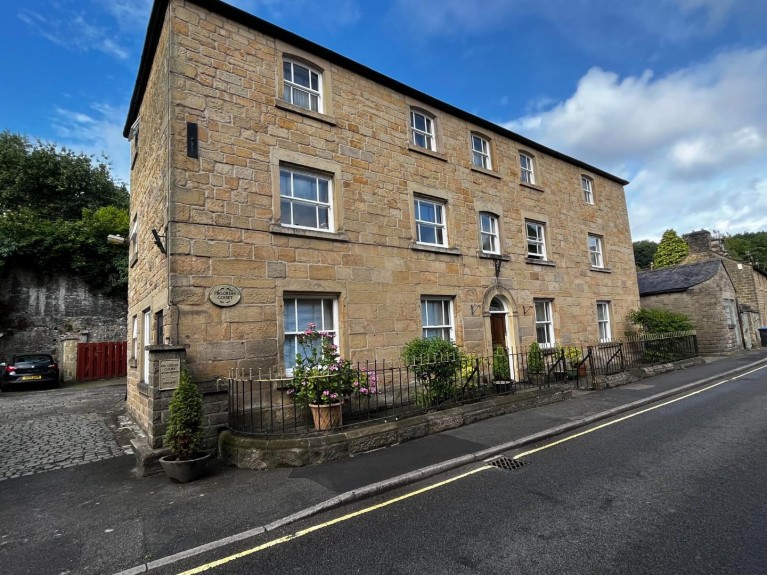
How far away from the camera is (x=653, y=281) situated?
2391 centimetres

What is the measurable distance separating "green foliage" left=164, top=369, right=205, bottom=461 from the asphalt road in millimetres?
2343

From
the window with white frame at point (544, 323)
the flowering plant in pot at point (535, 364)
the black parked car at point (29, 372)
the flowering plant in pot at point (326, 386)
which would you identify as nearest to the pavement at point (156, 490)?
the flowering plant in pot at point (326, 386)

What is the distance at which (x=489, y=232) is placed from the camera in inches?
520

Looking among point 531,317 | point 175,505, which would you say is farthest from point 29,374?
point 531,317

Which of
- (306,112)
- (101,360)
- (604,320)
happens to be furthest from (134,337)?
(604,320)

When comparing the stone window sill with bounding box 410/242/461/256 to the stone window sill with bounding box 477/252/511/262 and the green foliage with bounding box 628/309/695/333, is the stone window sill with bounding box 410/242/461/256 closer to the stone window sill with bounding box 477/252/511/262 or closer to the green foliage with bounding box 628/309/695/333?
the stone window sill with bounding box 477/252/511/262

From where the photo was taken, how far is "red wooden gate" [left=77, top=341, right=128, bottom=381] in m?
19.3

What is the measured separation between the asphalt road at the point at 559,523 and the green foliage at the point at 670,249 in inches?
2434

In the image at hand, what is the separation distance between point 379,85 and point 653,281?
70.1 ft

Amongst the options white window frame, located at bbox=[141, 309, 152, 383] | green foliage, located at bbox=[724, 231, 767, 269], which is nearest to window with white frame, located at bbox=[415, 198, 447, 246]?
white window frame, located at bbox=[141, 309, 152, 383]

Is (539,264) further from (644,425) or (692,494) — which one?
(692,494)

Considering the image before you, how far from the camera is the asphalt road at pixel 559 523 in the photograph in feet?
11.0

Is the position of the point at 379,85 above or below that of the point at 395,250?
above

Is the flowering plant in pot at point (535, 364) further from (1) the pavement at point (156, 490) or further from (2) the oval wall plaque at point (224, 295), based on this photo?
(2) the oval wall plaque at point (224, 295)
